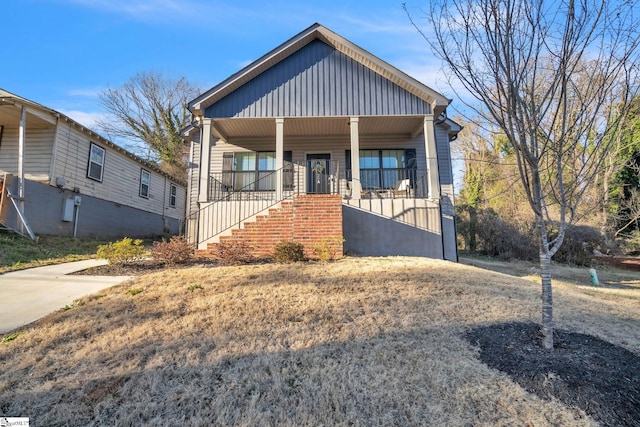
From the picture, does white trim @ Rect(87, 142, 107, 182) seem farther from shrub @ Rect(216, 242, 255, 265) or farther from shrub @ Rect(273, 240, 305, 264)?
shrub @ Rect(273, 240, 305, 264)

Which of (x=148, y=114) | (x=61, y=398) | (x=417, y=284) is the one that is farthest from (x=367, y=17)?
(x=148, y=114)

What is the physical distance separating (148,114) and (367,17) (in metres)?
26.2

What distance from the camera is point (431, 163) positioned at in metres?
9.60

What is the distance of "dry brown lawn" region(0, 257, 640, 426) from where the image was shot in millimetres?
2385

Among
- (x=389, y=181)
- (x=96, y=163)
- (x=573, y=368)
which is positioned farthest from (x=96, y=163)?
(x=573, y=368)

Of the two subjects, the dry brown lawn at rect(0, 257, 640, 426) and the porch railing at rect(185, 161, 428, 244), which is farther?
the porch railing at rect(185, 161, 428, 244)

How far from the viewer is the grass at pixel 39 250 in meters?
7.64

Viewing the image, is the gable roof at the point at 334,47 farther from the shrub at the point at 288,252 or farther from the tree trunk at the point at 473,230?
the tree trunk at the point at 473,230

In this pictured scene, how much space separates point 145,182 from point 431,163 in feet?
45.0

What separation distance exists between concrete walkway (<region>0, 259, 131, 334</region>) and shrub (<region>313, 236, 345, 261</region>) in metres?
3.85

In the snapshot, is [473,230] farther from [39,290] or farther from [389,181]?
[39,290]

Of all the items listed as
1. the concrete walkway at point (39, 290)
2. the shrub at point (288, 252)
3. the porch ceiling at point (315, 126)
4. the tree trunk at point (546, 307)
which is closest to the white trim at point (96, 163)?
the porch ceiling at point (315, 126)

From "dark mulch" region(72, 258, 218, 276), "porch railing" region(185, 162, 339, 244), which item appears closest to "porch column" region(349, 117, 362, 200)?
"porch railing" region(185, 162, 339, 244)

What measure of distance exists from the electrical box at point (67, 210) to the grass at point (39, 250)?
75 centimetres
